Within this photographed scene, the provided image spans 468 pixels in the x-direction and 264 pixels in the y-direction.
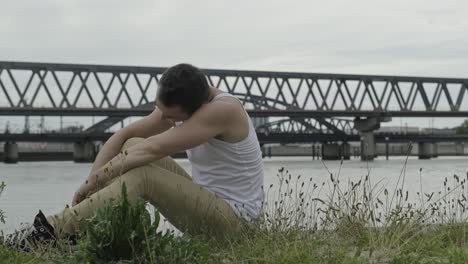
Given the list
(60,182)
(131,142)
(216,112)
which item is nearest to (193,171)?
(131,142)

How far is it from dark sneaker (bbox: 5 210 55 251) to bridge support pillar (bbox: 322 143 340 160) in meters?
115

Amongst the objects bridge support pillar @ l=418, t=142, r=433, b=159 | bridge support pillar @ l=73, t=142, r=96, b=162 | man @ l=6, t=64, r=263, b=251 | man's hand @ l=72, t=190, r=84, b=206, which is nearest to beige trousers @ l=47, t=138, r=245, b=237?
man @ l=6, t=64, r=263, b=251

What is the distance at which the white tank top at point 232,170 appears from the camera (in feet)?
15.5

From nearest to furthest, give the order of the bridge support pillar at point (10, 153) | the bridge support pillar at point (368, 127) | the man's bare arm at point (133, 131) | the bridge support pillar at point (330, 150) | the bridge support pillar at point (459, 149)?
the man's bare arm at point (133, 131)
the bridge support pillar at point (368, 127)
the bridge support pillar at point (10, 153)
the bridge support pillar at point (330, 150)
the bridge support pillar at point (459, 149)

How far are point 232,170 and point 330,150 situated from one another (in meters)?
116

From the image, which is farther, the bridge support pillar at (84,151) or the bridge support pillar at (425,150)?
the bridge support pillar at (425,150)

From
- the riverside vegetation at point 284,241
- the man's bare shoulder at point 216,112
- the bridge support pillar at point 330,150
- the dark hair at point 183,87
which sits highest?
the dark hair at point 183,87

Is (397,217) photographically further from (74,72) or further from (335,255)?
(74,72)

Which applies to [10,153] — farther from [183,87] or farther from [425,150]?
[183,87]

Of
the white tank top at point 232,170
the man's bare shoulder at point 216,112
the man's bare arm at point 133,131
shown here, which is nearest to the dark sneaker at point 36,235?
the man's bare arm at point 133,131

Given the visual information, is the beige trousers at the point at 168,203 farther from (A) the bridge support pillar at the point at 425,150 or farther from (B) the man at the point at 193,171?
(A) the bridge support pillar at the point at 425,150

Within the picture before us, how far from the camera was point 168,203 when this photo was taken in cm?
459

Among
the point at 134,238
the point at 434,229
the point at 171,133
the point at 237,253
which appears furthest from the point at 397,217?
the point at 134,238

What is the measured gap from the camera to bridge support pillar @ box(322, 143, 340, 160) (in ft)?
388
